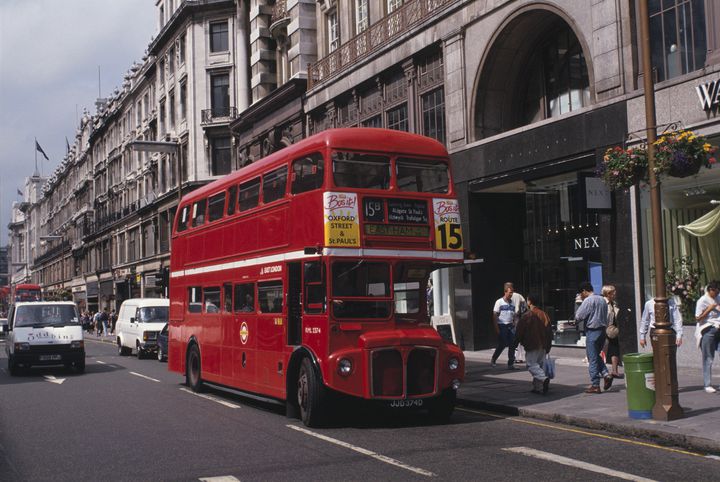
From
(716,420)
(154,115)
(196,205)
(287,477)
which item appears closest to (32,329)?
(196,205)

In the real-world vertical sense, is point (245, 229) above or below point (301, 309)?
above

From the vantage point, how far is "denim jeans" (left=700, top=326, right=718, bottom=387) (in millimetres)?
12984

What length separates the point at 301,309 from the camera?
40.3 ft

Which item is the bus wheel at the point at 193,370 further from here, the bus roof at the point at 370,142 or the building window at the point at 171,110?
the building window at the point at 171,110

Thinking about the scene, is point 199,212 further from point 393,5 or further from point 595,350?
point 393,5

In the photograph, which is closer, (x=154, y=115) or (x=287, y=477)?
(x=287, y=477)

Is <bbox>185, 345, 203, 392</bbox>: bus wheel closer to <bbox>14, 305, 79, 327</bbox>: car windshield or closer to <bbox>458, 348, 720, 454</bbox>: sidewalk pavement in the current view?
<bbox>458, 348, 720, 454</bbox>: sidewalk pavement

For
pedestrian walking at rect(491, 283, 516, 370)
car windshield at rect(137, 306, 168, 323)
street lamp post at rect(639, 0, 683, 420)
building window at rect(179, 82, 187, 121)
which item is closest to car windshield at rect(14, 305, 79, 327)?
car windshield at rect(137, 306, 168, 323)

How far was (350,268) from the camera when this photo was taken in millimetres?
11711

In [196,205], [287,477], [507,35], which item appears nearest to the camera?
[287,477]

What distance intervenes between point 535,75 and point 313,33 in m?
13.6

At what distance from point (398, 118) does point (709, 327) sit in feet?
48.0

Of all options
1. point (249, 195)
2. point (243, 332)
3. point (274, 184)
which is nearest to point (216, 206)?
point (249, 195)

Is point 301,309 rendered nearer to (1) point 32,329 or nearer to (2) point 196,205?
(2) point 196,205
